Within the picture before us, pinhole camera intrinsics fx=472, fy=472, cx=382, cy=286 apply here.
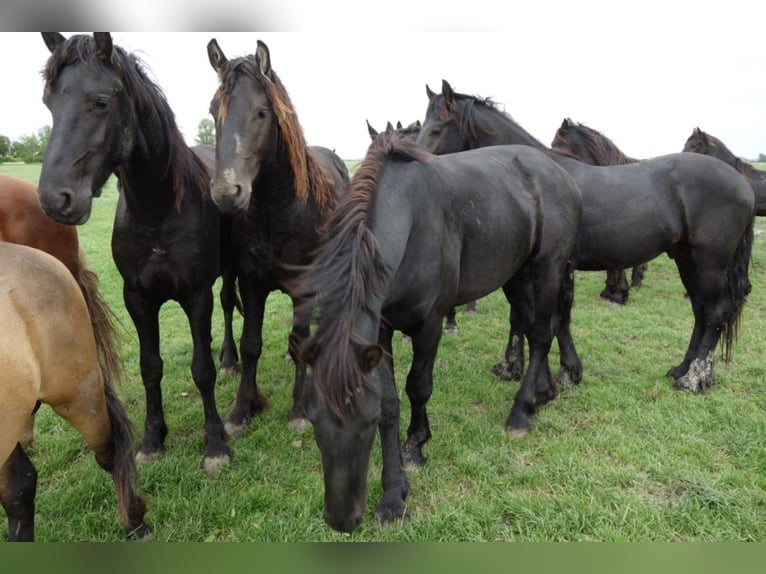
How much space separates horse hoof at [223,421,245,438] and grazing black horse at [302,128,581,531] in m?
1.35

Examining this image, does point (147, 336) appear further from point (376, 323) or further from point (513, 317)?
point (513, 317)

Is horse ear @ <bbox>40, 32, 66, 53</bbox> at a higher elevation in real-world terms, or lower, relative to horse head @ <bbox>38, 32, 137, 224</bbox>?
higher

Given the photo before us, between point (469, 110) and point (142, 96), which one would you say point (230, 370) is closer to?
point (142, 96)

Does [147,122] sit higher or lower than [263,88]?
lower

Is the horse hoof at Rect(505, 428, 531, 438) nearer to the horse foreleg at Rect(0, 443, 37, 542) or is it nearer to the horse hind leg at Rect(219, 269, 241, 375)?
the horse hind leg at Rect(219, 269, 241, 375)

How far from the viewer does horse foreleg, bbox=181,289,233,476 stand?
3164mm

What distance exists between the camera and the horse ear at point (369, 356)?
73.1 inches

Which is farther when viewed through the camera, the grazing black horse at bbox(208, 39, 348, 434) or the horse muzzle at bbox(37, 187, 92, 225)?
the grazing black horse at bbox(208, 39, 348, 434)

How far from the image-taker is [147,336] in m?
3.26

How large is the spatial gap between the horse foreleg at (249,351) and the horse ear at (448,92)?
3031 millimetres

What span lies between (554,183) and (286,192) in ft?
7.13

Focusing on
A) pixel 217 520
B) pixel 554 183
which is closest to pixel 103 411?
pixel 217 520

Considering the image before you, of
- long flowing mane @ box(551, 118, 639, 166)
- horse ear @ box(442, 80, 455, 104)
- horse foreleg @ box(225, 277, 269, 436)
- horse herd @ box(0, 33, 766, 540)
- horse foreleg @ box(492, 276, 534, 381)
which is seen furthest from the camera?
long flowing mane @ box(551, 118, 639, 166)

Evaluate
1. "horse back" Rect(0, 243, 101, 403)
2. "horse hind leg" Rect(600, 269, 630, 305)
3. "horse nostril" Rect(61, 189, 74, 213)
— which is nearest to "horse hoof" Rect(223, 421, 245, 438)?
"horse back" Rect(0, 243, 101, 403)
